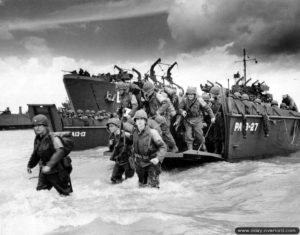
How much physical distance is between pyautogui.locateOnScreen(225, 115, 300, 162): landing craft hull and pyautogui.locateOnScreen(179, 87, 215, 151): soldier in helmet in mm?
1086

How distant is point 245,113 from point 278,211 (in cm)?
Result: 612

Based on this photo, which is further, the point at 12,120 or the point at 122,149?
the point at 12,120

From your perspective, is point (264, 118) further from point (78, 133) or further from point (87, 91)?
point (87, 91)

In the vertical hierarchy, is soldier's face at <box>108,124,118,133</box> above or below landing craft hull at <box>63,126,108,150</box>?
above

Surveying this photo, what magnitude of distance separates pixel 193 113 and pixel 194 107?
0.15 meters

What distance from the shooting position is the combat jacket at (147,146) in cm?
650

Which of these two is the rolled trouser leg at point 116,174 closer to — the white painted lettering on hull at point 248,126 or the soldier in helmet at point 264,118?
the white painted lettering on hull at point 248,126

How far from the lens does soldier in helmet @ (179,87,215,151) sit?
31.1 ft

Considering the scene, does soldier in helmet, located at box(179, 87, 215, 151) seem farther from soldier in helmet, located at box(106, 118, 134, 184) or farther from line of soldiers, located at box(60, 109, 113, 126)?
line of soldiers, located at box(60, 109, 113, 126)

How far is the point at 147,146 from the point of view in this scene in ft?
21.6

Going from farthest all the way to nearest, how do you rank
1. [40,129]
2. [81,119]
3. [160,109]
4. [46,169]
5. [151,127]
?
[81,119], [160,109], [151,127], [40,129], [46,169]

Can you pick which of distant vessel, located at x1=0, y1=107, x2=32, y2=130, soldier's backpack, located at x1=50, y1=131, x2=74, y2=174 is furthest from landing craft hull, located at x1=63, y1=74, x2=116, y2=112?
distant vessel, located at x1=0, y1=107, x2=32, y2=130

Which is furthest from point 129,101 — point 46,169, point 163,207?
point 46,169

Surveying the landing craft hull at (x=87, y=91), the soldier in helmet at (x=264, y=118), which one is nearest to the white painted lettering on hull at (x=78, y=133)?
the landing craft hull at (x=87, y=91)
